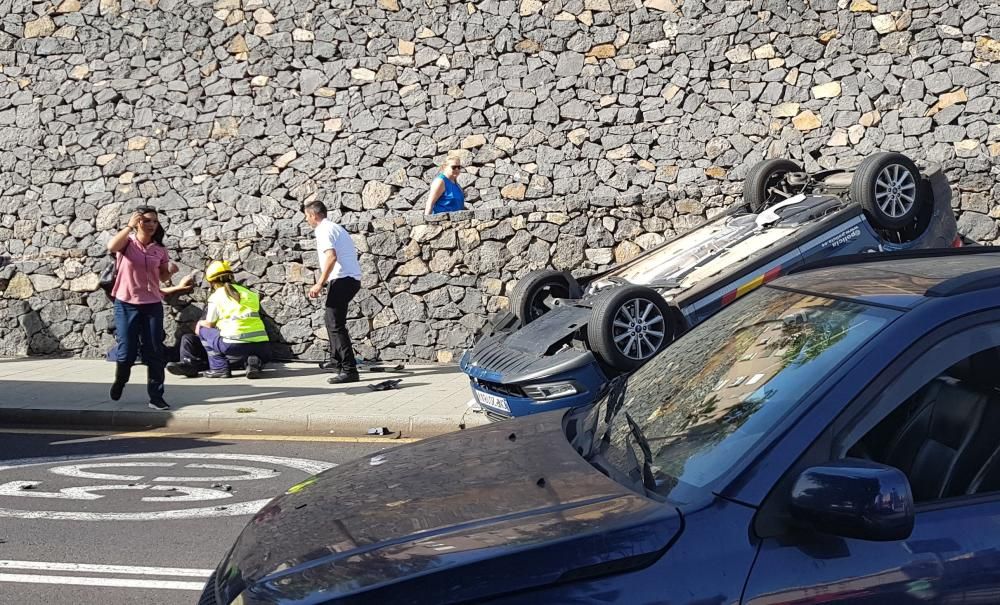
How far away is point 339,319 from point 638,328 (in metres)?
4.30

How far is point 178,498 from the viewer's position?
691cm

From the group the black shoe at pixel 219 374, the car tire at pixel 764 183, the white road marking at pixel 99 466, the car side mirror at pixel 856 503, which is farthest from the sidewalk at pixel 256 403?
the car side mirror at pixel 856 503

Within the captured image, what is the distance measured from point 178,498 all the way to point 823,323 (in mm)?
5038

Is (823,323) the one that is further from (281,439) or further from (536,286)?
(281,439)

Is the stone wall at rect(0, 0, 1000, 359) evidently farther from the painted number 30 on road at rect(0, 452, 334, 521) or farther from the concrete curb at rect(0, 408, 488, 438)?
the painted number 30 on road at rect(0, 452, 334, 521)

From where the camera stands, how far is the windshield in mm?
2832

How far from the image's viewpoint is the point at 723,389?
3180mm

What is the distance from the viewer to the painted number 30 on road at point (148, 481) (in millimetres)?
6598

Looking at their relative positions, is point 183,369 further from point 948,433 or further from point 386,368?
point 948,433

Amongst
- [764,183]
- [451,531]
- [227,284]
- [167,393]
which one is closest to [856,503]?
[451,531]

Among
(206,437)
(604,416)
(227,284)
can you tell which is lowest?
(206,437)

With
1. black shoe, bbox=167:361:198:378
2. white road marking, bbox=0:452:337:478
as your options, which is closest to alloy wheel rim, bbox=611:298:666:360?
white road marking, bbox=0:452:337:478

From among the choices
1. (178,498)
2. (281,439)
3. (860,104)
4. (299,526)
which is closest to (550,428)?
(299,526)

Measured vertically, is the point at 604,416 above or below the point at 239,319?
above
